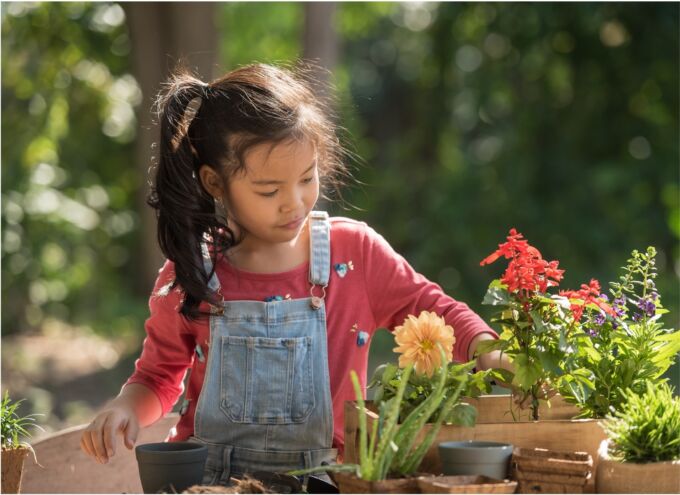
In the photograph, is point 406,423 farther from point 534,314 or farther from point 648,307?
point 648,307

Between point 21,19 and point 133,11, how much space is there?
114 centimetres

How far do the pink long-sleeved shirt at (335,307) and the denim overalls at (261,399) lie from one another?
78 millimetres

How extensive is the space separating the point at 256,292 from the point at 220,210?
0.22 meters

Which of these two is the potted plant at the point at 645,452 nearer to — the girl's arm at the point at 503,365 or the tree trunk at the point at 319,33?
the girl's arm at the point at 503,365

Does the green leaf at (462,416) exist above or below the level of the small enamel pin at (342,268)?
below

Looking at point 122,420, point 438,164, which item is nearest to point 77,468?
point 122,420

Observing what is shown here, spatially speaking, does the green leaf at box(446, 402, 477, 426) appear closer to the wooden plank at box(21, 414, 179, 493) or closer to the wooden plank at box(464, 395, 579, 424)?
the wooden plank at box(464, 395, 579, 424)

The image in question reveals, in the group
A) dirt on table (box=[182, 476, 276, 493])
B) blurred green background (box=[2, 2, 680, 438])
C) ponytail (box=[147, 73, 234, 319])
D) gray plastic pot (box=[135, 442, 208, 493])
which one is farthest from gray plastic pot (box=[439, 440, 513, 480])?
blurred green background (box=[2, 2, 680, 438])

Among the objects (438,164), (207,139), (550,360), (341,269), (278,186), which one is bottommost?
(550,360)

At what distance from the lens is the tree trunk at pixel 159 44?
824 centimetres

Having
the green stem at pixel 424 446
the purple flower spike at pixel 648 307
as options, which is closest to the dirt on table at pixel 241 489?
the green stem at pixel 424 446

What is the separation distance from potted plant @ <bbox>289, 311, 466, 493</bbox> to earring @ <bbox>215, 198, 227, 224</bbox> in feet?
2.23

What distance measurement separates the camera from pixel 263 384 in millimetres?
2115

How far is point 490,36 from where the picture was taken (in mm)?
10438
